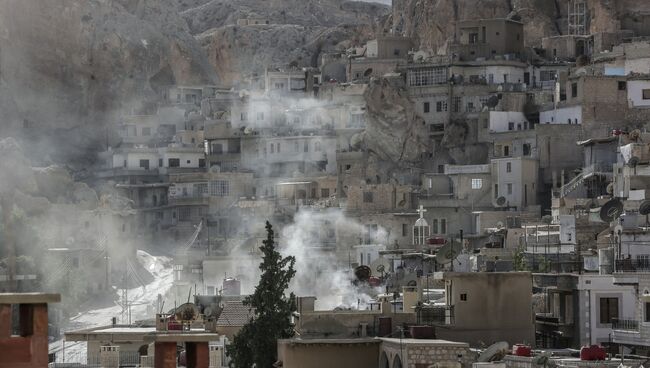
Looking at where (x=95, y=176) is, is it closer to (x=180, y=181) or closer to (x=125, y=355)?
(x=180, y=181)

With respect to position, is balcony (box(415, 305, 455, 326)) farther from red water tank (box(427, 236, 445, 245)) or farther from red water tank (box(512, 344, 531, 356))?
red water tank (box(427, 236, 445, 245))

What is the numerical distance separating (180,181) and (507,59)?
1734 centimetres

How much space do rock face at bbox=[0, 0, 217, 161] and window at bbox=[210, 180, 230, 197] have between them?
42.1ft

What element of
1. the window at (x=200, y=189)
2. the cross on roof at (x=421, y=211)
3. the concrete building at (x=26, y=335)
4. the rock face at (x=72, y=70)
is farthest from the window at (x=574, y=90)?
the concrete building at (x=26, y=335)

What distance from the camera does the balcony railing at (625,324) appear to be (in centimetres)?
3696

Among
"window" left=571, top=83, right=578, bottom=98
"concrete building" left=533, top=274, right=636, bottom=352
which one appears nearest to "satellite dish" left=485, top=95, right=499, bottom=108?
"window" left=571, top=83, right=578, bottom=98

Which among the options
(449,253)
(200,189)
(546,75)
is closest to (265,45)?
(200,189)

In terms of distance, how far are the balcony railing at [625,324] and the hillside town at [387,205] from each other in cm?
8

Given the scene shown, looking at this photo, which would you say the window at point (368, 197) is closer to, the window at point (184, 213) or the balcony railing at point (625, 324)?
the window at point (184, 213)

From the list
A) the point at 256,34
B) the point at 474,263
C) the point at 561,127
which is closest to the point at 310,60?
the point at 256,34

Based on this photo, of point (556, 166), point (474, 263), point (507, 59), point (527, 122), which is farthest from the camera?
point (507, 59)

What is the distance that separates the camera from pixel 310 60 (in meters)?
116

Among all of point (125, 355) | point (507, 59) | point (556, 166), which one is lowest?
point (125, 355)

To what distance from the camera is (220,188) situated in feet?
304
